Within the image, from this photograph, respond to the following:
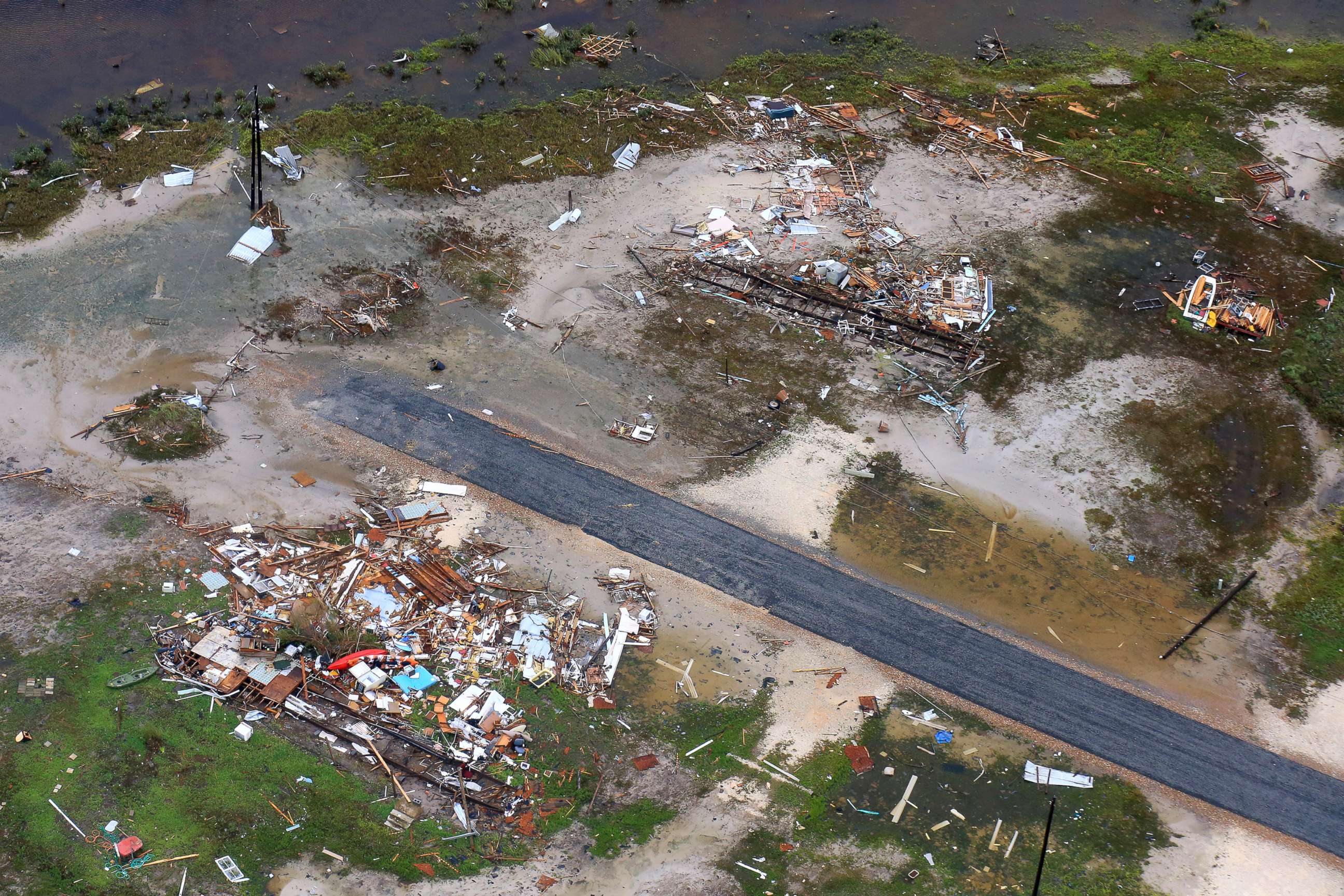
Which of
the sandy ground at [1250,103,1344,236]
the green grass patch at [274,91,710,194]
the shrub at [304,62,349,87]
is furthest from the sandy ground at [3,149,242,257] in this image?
the sandy ground at [1250,103,1344,236]

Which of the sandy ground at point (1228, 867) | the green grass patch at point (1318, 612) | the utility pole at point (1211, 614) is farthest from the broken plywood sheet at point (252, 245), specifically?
the green grass patch at point (1318, 612)

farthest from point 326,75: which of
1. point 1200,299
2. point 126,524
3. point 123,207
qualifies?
point 1200,299

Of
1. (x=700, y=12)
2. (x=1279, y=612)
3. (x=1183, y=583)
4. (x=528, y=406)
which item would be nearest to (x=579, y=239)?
(x=528, y=406)

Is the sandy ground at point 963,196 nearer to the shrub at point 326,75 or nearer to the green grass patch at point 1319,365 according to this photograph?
the green grass patch at point 1319,365

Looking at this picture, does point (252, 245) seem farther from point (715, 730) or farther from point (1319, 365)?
point (1319, 365)

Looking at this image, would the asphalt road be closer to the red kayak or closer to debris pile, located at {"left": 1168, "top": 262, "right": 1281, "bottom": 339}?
the red kayak

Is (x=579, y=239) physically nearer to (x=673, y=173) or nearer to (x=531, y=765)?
(x=673, y=173)
